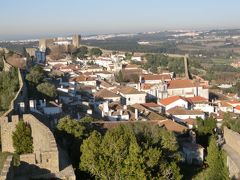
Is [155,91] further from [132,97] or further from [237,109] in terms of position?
[237,109]

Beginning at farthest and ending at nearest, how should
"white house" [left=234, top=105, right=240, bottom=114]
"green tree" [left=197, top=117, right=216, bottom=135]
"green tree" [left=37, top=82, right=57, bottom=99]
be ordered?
1. "white house" [left=234, top=105, right=240, bottom=114]
2. "green tree" [left=37, top=82, right=57, bottom=99]
3. "green tree" [left=197, top=117, right=216, bottom=135]

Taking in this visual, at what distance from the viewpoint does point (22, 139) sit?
10.4 m

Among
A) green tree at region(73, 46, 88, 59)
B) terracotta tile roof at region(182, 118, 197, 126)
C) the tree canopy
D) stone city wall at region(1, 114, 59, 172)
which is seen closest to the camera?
stone city wall at region(1, 114, 59, 172)

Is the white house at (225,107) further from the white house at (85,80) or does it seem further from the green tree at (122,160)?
the green tree at (122,160)

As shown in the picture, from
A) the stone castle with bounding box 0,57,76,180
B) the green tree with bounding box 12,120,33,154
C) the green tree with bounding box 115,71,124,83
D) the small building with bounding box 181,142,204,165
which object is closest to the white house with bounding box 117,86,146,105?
the green tree with bounding box 115,71,124,83

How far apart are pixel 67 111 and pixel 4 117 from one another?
26.7 feet

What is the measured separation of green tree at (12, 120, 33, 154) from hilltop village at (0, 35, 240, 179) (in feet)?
0.49

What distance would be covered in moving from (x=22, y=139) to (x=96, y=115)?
9.66 m

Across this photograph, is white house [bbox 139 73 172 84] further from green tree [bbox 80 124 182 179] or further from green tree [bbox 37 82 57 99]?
green tree [bbox 80 124 182 179]

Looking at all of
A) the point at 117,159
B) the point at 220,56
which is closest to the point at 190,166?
the point at 117,159

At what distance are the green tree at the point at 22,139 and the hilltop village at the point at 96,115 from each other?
149 millimetres

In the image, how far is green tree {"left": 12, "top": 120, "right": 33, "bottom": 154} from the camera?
1042cm

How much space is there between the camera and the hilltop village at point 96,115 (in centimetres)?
1066

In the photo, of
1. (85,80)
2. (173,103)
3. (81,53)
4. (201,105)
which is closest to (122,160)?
(173,103)
